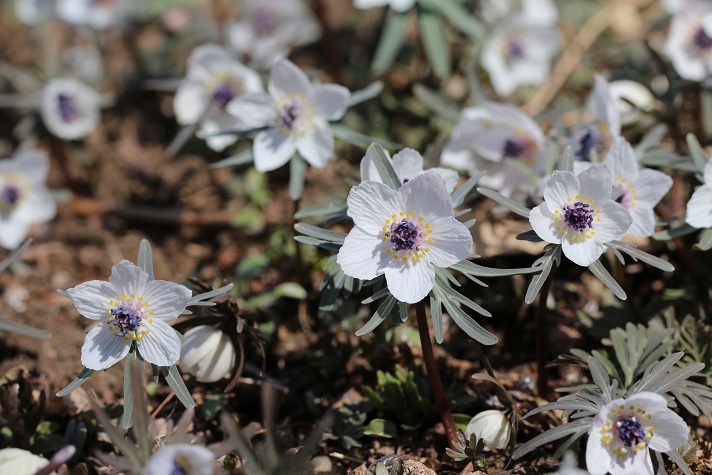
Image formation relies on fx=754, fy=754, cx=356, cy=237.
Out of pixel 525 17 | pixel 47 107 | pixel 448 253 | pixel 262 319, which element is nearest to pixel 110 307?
pixel 262 319

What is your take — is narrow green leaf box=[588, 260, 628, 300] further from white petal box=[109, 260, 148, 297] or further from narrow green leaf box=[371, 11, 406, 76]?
narrow green leaf box=[371, 11, 406, 76]

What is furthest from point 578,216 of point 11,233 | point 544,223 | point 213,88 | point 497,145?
point 11,233

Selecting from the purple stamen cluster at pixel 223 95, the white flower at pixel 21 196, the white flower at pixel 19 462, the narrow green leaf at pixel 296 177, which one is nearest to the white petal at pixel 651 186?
the narrow green leaf at pixel 296 177

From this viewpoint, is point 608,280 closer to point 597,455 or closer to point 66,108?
point 597,455

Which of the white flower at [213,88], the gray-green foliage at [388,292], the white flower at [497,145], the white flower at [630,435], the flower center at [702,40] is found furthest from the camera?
the white flower at [213,88]

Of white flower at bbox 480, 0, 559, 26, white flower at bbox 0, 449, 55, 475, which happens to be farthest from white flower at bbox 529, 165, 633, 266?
white flower at bbox 480, 0, 559, 26

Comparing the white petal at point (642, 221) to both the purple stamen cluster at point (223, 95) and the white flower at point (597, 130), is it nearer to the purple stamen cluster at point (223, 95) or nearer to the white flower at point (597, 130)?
the white flower at point (597, 130)
